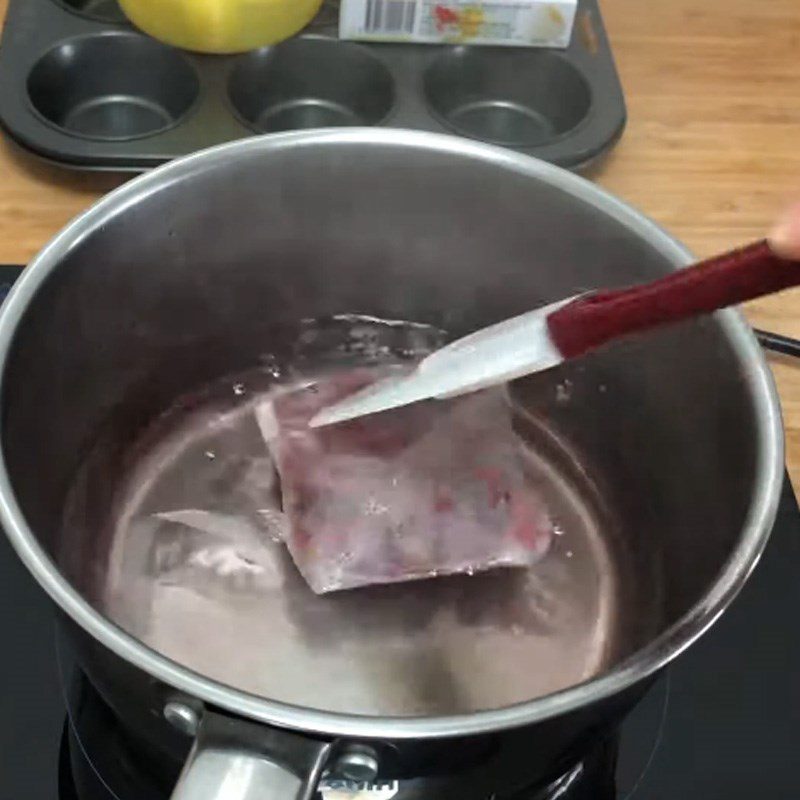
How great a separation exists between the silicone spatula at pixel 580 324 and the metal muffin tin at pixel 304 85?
25 centimetres

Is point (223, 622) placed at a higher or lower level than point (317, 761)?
lower

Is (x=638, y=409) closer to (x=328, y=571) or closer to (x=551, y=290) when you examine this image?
(x=551, y=290)

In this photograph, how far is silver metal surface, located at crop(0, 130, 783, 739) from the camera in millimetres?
521

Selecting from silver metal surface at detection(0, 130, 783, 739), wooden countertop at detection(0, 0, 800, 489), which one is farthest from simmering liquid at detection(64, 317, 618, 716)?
wooden countertop at detection(0, 0, 800, 489)

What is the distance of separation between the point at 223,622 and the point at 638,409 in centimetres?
24

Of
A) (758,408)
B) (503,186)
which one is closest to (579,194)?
(503,186)

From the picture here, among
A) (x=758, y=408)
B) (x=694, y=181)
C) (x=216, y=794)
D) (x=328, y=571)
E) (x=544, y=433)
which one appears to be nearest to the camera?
(x=216, y=794)

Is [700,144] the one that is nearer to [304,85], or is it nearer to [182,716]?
[304,85]

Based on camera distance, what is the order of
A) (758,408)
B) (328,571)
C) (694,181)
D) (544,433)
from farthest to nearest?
(694,181) → (544,433) → (328,571) → (758,408)

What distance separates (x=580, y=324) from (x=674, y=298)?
5cm

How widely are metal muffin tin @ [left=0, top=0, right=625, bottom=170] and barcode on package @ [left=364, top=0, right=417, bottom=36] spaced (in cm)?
1

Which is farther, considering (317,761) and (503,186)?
(503,186)

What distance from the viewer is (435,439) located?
0.67 metres

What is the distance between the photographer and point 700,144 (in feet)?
2.75
